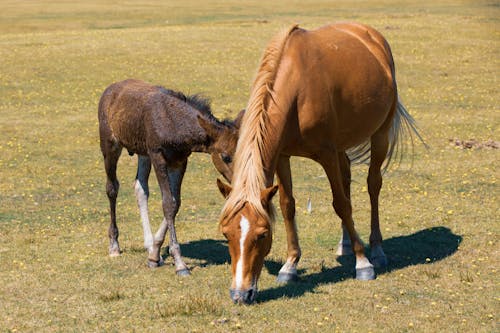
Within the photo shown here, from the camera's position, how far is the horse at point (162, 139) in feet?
35.0

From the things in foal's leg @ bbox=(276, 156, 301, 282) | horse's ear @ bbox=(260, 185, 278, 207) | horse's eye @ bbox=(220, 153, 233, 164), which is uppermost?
horse's ear @ bbox=(260, 185, 278, 207)

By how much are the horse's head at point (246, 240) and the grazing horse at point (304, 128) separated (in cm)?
1

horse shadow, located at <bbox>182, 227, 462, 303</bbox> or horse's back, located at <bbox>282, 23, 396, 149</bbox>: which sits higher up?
horse's back, located at <bbox>282, 23, 396, 149</bbox>

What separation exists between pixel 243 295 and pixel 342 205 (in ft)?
8.82

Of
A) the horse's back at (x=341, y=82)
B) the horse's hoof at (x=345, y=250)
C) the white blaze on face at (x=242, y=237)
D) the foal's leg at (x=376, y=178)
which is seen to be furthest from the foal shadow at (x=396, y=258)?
the horse's back at (x=341, y=82)

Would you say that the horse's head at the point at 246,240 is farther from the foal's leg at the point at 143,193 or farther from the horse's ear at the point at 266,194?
the foal's leg at the point at 143,193

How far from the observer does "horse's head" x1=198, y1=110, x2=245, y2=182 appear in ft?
34.4

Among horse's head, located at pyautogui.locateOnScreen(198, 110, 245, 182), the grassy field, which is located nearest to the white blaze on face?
the grassy field

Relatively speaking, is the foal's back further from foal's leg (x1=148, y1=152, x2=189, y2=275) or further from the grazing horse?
the grazing horse

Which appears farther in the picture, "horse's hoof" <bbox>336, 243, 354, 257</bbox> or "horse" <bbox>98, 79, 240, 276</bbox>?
"horse's hoof" <bbox>336, 243, 354, 257</bbox>

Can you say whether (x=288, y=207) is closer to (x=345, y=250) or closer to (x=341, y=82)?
(x=345, y=250)

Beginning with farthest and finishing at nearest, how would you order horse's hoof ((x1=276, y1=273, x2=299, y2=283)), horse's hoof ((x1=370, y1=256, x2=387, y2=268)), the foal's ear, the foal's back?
horse's hoof ((x1=370, y1=256, x2=387, y2=268)) → the foal's back → horse's hoof ((x1=276, y1=273, x2=299, y2=283)) → the foal's ear

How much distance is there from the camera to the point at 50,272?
11461 millimetres

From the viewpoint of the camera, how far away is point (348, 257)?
1213 cm
